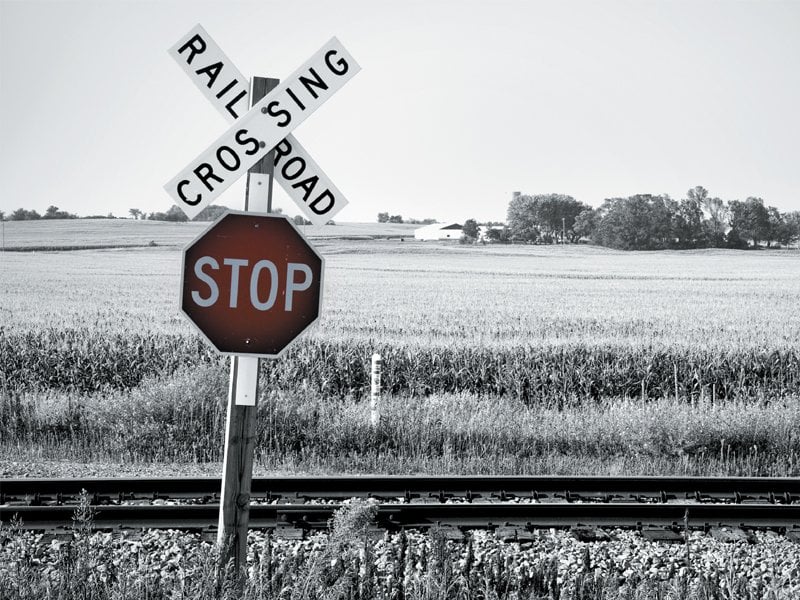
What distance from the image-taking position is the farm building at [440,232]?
63919mm

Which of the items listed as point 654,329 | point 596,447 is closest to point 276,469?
point 596,447

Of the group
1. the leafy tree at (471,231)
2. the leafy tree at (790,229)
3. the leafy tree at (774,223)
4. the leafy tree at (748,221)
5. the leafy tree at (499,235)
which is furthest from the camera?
the leafy tree at (471,231)

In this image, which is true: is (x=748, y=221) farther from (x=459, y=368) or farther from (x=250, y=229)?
(x=250, y=229)

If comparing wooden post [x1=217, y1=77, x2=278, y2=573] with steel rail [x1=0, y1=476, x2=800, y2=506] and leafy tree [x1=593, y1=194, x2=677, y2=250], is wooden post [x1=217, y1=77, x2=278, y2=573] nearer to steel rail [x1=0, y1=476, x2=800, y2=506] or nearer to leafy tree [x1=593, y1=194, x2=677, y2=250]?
steel rail [x1=0, y1=476, x2=800, y2=506]

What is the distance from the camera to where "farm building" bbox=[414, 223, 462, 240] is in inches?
2516

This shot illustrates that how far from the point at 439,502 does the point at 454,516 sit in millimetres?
529

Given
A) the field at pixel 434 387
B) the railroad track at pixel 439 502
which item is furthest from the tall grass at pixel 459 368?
the railroad track at pixel 439 502

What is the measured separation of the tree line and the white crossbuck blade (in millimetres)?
40032

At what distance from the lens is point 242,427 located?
14.1ft

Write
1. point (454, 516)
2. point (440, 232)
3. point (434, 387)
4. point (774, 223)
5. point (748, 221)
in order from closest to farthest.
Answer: point (454, 516) → point (434, 387) → point (774, 223) → point (748, 221) → point (440, 232)

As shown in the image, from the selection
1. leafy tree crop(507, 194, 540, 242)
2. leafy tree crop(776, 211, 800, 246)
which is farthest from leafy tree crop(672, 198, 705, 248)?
leafy tree crop(507, 194, 540, 242)

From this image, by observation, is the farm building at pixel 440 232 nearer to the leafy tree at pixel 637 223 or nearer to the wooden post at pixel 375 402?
the leafy tree at pixel 637 223

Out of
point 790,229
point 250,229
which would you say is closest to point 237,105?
point 250,229

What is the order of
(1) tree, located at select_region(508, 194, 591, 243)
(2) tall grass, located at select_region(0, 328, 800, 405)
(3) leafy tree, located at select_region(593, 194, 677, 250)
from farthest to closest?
(1) tree, located at select_region(508, 194, 591, 243)
(3) leafy tree, located at select_region(593, 194, 677, 250)
(2) tall grass, located at select_region(0, 328, 800, 405)
